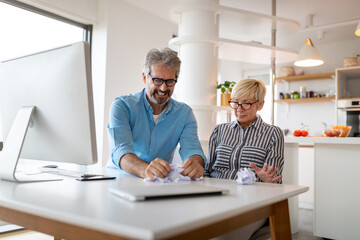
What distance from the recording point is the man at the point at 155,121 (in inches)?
61.5

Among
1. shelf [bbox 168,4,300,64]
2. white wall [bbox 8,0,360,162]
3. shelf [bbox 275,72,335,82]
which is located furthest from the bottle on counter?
white wall [bbox 8,0,360,162]

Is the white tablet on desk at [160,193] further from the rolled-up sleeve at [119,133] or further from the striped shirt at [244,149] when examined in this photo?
the striped shirt at [244,149]

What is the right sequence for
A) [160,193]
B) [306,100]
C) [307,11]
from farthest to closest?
[306,100] < [307,11] < [160,193]

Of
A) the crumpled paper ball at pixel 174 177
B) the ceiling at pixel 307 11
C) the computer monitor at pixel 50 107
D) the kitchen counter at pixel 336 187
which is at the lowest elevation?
the kitchen counter at pixel 336 187

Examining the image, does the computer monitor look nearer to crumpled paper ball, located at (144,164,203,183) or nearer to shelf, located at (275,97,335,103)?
crumpled paper ball, located at (144,164,203,183)

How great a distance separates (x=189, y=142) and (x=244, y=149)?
348 mm

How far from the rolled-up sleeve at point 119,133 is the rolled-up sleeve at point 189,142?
0.88 ft

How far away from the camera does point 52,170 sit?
1.43 meters

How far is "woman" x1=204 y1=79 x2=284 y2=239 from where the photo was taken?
180cm

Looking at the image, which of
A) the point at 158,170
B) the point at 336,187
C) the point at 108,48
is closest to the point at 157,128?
the point at 158,170

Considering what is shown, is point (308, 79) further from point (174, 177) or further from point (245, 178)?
point (174, 177)

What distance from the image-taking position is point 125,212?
671mm

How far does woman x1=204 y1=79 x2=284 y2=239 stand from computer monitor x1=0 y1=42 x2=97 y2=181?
95 cm

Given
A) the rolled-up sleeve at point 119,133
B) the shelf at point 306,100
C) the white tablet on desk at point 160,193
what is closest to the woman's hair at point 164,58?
the rolled-up sleeve at point 119,133
